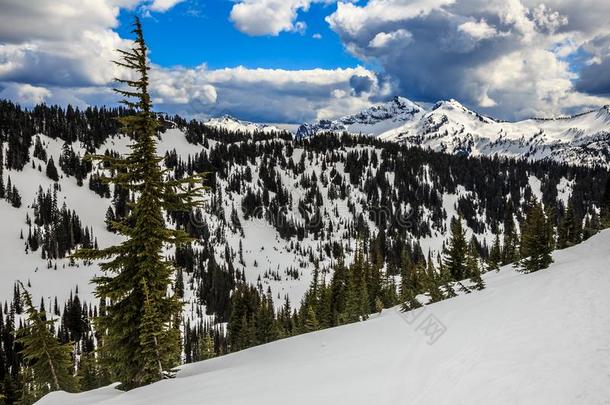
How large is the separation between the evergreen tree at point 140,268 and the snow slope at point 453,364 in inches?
88.2

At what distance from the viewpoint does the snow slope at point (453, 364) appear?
9172 millimetres

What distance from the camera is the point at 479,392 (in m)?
9.16

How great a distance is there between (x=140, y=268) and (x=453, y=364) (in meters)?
13.0

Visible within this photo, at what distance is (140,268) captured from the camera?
57.1 feet

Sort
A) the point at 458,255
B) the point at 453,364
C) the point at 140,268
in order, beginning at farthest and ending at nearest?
the point at 458,255 < the point at 140,268 < the point at 453,364

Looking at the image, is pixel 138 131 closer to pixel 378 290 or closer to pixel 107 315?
pixel 107 315

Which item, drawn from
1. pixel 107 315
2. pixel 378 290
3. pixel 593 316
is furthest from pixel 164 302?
pixel 378 290

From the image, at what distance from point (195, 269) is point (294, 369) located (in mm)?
168775

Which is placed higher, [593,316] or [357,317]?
[593,316]

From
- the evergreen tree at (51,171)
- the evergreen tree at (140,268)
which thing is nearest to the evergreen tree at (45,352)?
the evergreen tree at (140,268)

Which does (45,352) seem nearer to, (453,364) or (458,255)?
(453,364)

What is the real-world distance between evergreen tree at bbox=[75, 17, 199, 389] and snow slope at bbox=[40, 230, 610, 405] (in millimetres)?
2240

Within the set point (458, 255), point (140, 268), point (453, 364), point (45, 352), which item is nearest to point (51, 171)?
point (45, 352)

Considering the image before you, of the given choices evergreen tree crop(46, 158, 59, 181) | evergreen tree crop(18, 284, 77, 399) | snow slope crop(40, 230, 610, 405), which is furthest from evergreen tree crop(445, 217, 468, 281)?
evergreen tree crop(46, 158, 59, 181)
